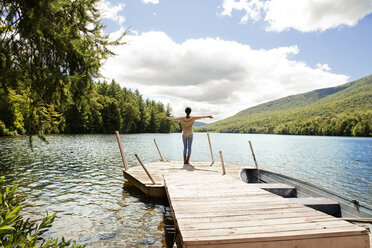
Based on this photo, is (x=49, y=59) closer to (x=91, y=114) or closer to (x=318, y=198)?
(x=91, y=114)

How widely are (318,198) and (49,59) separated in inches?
343

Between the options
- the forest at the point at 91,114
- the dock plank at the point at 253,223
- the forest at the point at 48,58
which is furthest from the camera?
the forest at the point at 91,114

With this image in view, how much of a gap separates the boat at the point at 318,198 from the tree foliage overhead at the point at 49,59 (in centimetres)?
668

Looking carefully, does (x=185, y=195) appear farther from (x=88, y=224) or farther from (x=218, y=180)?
(x=88, y=224)

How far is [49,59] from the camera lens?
6273 mm

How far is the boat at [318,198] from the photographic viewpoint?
536 cm

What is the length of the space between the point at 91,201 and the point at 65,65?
203 inches

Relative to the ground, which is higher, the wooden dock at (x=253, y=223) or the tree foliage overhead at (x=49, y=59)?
the tree foliage overhead at (x=49, y=59)

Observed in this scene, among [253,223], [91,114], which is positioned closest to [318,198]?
[253,223]

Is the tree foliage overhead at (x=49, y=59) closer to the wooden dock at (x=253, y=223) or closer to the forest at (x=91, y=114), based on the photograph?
the forest at (x=91, y=114)

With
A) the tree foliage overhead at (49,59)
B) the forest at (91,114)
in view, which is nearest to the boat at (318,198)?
the forest at (91,114)

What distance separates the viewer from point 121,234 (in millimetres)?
5734

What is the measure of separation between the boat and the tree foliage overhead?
6.68 metres

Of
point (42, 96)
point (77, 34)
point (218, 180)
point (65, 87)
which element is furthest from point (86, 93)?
point (218, 180)
